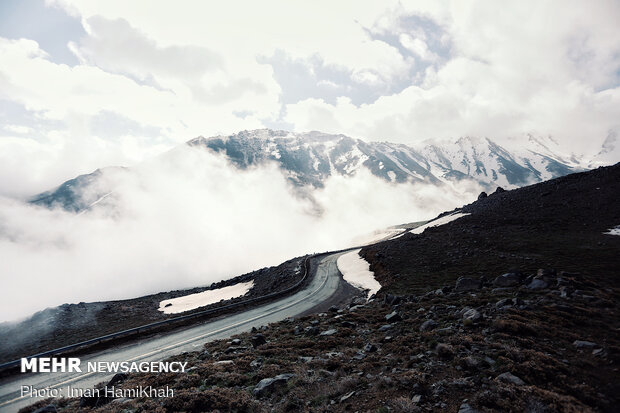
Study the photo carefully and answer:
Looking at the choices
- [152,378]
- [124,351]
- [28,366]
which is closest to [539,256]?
[152,378]

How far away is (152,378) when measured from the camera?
12.2 m

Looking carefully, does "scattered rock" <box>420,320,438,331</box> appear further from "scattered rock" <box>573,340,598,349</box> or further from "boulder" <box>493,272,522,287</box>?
"boulder" <box>493,272,522,287</box>

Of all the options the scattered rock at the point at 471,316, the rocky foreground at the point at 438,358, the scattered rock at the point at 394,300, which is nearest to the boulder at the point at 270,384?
the rocky foreground at the point at 438,358

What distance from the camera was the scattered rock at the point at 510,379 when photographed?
810cm

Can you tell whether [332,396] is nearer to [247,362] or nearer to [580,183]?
[247,362]

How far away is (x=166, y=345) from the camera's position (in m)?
20.5

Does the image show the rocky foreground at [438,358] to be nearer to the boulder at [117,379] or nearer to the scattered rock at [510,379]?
the scattered rock at [510,379]

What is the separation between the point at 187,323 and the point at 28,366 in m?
11.6

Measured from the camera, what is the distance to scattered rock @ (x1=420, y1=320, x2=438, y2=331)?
1429cm

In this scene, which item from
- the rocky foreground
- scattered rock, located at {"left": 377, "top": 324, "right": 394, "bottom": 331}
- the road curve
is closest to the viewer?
the rocky foreground

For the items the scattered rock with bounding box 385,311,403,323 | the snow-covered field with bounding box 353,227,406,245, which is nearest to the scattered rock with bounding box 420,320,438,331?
the scattered rock with bounding box 385,311,403,323

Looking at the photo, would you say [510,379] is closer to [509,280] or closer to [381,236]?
[509,280]

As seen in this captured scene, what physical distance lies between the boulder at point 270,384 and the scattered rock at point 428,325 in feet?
25.4

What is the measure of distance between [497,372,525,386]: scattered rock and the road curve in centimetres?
1783
